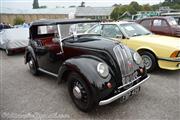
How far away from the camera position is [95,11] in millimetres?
57500

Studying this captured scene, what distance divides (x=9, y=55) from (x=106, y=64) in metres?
7.48

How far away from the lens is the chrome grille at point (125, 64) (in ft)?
12.9

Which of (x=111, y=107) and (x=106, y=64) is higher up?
(x=106, y=64)

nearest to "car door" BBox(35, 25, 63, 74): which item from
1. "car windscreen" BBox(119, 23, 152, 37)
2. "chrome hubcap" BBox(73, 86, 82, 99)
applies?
"chrome hubcap" BBox(73, 86, 82, 99)

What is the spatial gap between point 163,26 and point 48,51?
5.77 m

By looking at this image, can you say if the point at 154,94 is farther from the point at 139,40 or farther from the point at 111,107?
the point at 139,40

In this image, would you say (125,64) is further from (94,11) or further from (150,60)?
(94,11)

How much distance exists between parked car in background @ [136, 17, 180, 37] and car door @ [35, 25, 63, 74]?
4810mm

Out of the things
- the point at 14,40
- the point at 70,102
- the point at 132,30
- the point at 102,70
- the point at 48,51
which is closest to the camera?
the point at 102,70

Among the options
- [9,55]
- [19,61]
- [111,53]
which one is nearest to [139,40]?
[111,53]

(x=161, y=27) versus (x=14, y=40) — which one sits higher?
(x=161, y=27)

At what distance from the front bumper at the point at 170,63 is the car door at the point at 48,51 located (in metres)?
2.81

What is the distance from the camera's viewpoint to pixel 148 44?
599cm

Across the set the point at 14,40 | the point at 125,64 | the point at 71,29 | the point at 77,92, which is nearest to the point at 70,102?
the point at 77,92
